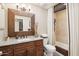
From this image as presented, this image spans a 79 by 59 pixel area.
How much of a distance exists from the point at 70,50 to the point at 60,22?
18.5 inches

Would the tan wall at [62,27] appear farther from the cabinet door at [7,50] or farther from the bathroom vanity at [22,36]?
the cabinet door at [7,50]

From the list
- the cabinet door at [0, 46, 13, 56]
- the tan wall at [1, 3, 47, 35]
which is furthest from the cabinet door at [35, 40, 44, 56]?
the cabinet door at [0, 46, 13, 56]

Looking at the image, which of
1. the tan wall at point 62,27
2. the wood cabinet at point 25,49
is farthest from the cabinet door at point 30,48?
the tan wall at point 62,27

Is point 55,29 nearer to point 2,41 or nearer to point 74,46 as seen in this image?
point 74,46

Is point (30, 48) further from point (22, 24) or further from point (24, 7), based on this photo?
point (24, 7)

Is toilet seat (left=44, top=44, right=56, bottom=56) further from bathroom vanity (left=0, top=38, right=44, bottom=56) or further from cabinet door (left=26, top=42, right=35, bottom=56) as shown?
cabinet door (left=26, top=42, right=35, bottom=56)

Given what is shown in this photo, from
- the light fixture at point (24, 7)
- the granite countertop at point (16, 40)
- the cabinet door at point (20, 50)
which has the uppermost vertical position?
the light fixture at point (24, 7)

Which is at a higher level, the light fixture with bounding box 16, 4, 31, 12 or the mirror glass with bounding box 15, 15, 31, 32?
the light fixture with bounding box 16, 4, 31, 12

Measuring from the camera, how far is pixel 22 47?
1660mm

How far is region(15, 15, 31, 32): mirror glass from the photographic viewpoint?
1650 mm

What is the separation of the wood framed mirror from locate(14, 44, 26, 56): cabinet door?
186 mm

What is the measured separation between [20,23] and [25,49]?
0.45 metres

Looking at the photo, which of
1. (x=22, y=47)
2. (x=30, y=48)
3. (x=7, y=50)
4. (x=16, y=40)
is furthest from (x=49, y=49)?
(x=7, y=50)

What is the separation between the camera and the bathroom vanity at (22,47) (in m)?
1.56
